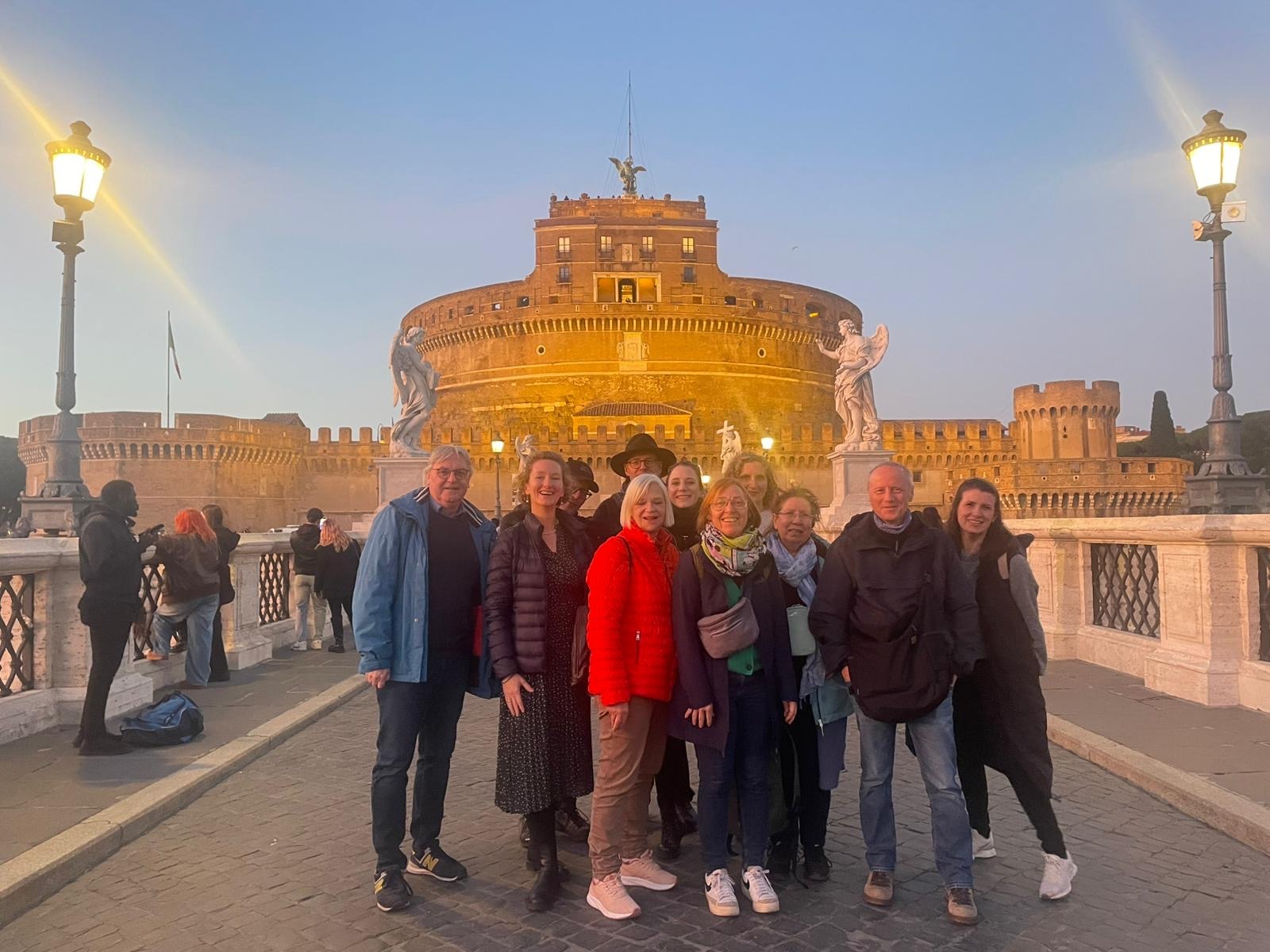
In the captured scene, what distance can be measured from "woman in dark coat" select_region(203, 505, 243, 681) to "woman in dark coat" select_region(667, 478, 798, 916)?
5.38 metres

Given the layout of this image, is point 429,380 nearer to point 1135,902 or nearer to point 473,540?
point 473,540

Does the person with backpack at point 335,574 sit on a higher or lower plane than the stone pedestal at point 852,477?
lower

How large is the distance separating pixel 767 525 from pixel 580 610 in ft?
2.99

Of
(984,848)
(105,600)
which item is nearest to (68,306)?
(105,600)

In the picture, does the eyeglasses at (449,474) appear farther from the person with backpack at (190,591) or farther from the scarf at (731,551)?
the person with backpack at (190,591)

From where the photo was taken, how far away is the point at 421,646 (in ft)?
11.6

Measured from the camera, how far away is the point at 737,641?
129 inches

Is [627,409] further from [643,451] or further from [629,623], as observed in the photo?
[629,623]

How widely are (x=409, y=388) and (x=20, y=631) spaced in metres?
9.14

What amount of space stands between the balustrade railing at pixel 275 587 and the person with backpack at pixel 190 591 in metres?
2.30

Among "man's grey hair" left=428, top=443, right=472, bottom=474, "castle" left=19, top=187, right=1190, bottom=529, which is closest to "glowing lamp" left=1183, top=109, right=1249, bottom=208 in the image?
"man's grey hair" left=428, top=443, right=472, bottom=474

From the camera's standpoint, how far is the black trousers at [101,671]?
512cm

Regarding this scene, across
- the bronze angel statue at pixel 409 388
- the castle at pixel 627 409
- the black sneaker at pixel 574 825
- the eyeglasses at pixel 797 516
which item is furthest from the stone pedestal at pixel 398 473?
the castle at pixel 627 409

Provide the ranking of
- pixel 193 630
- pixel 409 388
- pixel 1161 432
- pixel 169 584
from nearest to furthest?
pixel 169 584
pixel 193 630
pixel 409 388
pixel 1161 432
